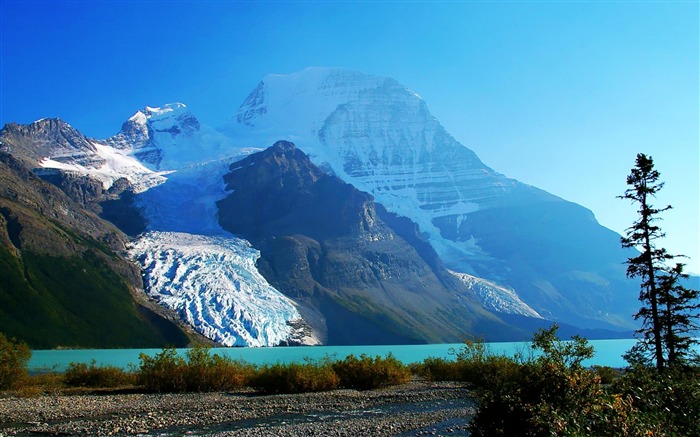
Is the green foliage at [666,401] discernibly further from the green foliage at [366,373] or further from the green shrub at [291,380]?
the green foliage at [366,373]

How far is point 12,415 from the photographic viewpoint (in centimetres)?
2892

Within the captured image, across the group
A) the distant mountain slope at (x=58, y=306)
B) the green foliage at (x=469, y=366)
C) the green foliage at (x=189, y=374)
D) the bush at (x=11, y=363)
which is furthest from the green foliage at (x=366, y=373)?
the distant mountain slope at (x=58, y=306)

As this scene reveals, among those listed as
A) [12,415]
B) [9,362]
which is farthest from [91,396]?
[12,415]

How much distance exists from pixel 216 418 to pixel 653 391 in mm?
21277

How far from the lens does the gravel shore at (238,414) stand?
25.8 metres

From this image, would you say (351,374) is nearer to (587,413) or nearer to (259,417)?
(259,417)

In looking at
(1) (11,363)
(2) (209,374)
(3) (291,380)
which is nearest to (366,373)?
(3) (291,380)

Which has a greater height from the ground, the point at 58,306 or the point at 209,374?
the point at 58,306

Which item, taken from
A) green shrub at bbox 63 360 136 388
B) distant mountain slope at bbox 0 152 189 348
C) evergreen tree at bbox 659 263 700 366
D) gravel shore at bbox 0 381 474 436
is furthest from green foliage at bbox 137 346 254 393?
distant mountain slope at bbox 0 152 189 348

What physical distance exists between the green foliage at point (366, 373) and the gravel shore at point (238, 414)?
18.3 ft

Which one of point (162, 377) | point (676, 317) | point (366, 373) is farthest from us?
point (366, 373)

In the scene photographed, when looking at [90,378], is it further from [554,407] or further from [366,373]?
[554,407]

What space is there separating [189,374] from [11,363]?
41.0 ft

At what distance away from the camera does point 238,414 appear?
103 feet
